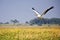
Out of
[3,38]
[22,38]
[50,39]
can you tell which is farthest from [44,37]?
[3,38]

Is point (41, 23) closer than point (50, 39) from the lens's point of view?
No

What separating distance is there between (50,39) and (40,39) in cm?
54

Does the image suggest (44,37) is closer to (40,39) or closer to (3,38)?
(40,39)

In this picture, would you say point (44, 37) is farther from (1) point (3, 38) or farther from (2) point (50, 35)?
(1) point (3, 38)

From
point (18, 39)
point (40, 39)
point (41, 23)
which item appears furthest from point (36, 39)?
point (41, 23)

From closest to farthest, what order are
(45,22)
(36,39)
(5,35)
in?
(36,39) → (5,35) → (45,22)

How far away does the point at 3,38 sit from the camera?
10688 millimetres

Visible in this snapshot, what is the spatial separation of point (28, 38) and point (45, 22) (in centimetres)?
1582

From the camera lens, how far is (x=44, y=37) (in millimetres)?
10828

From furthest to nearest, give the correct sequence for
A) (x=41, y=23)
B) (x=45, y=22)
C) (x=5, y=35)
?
(x=45, y=22), (x=41, y=23), (x=5, y=35)

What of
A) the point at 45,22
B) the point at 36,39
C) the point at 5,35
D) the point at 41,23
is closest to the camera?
the point at 36,39

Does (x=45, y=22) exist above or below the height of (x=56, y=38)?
above

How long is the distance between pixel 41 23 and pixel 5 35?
13.0 meters

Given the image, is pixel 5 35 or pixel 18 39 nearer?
pixel 18 39
